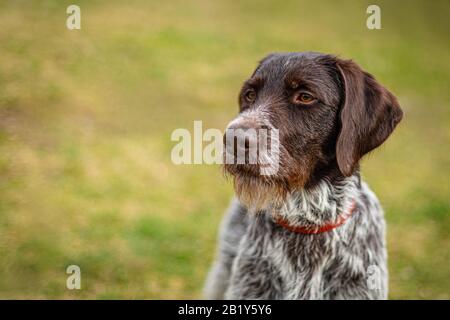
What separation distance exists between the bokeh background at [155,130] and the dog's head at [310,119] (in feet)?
1.64

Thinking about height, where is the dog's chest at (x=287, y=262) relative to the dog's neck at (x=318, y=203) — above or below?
below

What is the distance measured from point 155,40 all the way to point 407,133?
7.15 metres

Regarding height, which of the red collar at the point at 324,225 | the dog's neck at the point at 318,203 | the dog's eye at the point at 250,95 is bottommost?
the red collar at the point at 324,225

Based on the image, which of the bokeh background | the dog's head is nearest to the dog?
the dog's head

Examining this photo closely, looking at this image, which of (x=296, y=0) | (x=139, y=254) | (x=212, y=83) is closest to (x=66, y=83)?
(x=212, y=83)

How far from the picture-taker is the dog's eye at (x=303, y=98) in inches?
143

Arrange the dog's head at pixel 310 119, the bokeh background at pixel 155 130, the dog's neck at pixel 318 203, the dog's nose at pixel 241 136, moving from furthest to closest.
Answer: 1. the bokeh background at pixel 155 130
2. the dog's neck at pixel 318 203
3. the dog's head at pixel 310 119
4. the dog's nose at pixel 241 136

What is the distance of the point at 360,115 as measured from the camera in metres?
3.68

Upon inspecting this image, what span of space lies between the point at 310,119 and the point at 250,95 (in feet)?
1.73

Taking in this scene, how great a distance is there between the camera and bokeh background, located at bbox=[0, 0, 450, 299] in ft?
20.8

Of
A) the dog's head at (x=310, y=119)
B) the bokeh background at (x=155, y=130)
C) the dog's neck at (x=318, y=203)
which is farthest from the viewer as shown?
the bokeh background at (x=155, y=130)

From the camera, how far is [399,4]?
54.5ft

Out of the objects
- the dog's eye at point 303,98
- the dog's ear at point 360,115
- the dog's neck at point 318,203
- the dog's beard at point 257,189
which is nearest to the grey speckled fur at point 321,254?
the dog's neck at point 318,203

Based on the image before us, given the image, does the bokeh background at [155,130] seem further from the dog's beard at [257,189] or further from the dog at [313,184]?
the dog at [313,184]
